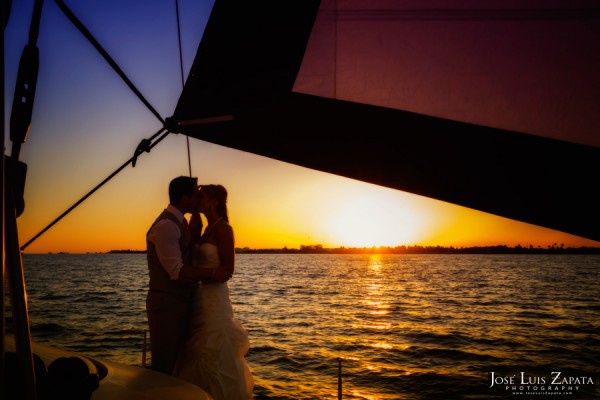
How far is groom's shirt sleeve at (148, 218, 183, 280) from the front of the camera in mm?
2979

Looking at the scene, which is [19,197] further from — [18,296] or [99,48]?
[99,48]

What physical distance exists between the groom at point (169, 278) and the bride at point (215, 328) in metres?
0.13

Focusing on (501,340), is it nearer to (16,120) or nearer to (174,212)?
(174,212)

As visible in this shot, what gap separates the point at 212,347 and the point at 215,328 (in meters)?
0.14

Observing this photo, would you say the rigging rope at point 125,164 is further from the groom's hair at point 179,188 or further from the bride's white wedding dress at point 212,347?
the bride's white wedding dress at point 212,347

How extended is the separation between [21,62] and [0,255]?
0.40 m

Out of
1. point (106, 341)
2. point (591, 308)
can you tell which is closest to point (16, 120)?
point (106, 341)

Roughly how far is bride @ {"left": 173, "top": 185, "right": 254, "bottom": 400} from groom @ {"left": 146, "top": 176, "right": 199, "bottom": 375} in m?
0.13

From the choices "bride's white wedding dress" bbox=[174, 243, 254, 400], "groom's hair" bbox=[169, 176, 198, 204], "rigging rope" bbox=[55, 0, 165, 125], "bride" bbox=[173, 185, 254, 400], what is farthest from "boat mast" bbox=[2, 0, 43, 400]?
"bride's white wedding dress" bbox=[174, 243, 254, 400]

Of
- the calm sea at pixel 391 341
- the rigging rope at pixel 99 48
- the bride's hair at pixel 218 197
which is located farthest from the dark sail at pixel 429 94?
the calm sea at pixel 391 341

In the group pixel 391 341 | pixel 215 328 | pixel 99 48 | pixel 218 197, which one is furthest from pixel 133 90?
pixel 391 341

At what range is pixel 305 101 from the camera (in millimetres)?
1596

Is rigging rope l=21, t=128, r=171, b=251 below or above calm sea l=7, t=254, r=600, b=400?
above

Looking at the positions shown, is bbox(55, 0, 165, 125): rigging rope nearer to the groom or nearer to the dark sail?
the dark sail
